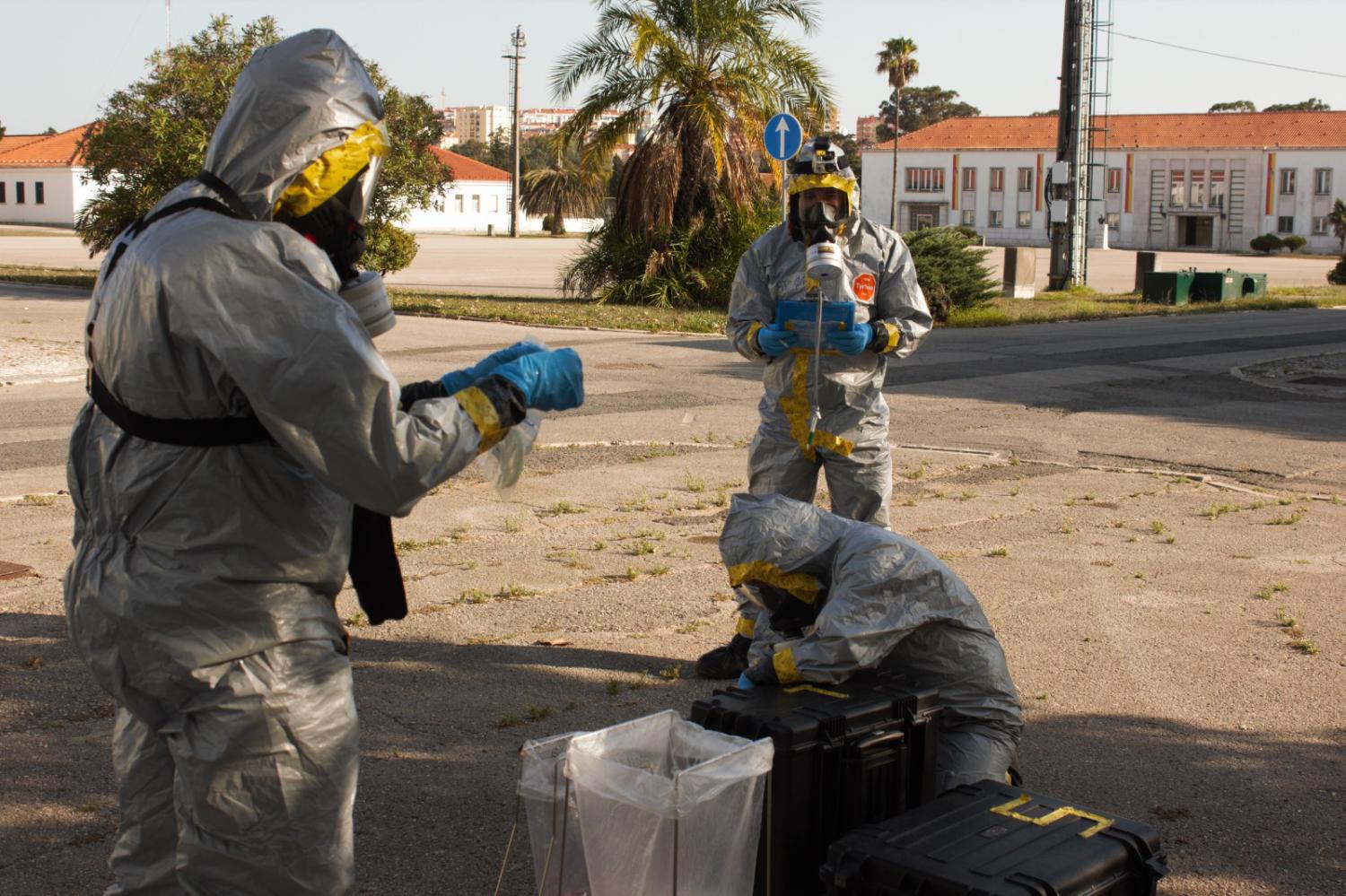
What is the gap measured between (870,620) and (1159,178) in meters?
83.5

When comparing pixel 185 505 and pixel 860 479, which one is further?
pixel 860 479

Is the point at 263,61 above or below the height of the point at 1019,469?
above

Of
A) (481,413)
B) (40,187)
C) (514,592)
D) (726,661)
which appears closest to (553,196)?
(40,187)

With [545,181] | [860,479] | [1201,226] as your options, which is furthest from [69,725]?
[1201,226]

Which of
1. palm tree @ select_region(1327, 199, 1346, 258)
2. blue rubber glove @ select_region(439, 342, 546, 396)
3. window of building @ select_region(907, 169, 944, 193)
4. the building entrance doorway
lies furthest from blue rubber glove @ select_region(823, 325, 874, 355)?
window of building @ select_region(907, 169, 944, 193)

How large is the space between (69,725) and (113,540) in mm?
2578

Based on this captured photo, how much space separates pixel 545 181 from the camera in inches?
3095

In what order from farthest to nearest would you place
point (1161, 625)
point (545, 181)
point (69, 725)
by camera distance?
point (545, 181), point (1161, 625), point (69, 725)

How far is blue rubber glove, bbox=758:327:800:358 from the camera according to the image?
5332mm

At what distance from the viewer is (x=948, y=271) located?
76.3 feet

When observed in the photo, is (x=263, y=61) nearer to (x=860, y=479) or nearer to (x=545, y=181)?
(x=860, y=479)

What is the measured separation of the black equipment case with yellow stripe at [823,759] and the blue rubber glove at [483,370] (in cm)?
114

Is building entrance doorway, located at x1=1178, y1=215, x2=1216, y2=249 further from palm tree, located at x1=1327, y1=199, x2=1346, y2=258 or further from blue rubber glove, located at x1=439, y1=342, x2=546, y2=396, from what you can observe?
blue rubber glove, located at x1=439, y1=342, x2=546, y2=396

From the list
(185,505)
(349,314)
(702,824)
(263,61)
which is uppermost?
(263,61)
